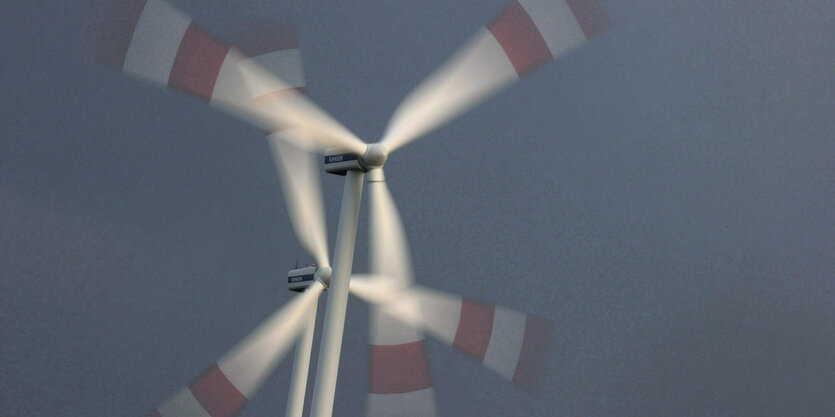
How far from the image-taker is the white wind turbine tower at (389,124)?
4.23m

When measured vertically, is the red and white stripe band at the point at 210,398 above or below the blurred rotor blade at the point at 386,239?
below

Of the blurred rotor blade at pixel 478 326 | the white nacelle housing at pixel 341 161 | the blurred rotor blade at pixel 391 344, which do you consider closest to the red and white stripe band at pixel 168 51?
the white nacelle housing at pixel 341 161

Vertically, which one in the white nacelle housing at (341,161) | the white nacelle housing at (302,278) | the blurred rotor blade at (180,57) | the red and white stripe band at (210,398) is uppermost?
the blurred rotor blade at (180,57)

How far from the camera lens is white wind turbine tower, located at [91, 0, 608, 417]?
4230 mm

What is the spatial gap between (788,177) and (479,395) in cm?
459

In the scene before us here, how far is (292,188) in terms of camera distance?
5863 millimetres

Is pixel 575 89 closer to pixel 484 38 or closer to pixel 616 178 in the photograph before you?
pixel 616 178

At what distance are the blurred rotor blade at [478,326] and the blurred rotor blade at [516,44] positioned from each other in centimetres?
85

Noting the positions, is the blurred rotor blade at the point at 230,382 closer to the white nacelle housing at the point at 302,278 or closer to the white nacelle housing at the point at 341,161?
the white nacelle housing at the point at 302,278

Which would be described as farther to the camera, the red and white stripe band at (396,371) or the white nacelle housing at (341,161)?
the red and white stripe band at (396,371)

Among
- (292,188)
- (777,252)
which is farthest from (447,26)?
(292,188)

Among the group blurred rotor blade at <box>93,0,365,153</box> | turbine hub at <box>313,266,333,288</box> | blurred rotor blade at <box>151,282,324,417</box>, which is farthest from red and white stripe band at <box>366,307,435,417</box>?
blurred rotor blade at <box>93,0,365,153</box>

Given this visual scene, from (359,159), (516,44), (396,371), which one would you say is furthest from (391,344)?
(516,44)

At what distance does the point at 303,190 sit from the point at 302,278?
2.32ft
